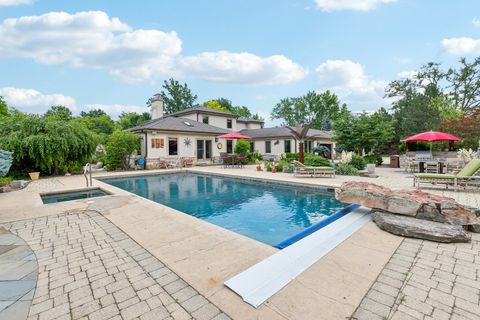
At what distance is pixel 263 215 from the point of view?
6363 millimetres

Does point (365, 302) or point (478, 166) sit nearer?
point (365, 302)

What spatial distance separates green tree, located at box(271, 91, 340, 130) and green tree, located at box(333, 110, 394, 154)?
78.8ft

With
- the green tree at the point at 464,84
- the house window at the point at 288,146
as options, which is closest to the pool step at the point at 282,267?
the house window at the point at 288,146

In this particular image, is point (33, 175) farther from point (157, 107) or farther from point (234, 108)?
point (234, 108)

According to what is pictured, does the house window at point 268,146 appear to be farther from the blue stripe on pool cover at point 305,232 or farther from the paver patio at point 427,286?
the paver patio at point 427,286

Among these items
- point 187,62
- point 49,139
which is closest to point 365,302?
point 49,139

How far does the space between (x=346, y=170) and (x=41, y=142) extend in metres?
15.2

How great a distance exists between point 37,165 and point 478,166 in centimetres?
1824

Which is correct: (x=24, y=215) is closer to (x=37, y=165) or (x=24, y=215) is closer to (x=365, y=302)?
(x=365, y=302)

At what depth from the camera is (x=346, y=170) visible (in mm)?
11820

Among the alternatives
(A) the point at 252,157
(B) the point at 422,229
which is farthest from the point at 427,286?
(A) the point at 252,157

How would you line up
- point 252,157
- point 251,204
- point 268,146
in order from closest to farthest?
1. point 251,204
2. point 252,157
3. point 268,146

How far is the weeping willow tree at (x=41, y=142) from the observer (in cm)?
1105

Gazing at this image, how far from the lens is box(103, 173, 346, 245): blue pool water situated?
5.53 meters
